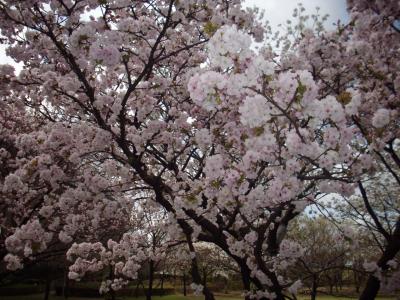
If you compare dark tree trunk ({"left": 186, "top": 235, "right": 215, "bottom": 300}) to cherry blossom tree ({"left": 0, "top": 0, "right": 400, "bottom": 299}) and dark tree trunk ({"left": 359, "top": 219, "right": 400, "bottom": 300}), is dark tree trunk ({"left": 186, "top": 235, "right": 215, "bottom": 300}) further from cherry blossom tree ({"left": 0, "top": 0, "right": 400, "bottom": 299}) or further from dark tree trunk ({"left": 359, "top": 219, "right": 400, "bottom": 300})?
dark tree trunk ({"left": 359, "top": 219, "right": 400, "bottom": 300})

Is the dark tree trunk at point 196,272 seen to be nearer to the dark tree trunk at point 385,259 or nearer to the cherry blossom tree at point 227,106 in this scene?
the cherry blossom tree at point 227,106

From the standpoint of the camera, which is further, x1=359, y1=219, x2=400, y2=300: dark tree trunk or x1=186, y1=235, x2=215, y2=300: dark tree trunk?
x1=186, y1=235, x2=215, y2=300: dark tree trunk

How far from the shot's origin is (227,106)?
5.88 metres

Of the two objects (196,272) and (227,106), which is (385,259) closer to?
(196,272)

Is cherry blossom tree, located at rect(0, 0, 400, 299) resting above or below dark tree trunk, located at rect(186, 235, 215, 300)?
above

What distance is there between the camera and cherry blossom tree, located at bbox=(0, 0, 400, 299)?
13.8ft

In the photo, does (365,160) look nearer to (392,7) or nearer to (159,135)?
(392,7)

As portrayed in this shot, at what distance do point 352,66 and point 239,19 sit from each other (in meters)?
2.29

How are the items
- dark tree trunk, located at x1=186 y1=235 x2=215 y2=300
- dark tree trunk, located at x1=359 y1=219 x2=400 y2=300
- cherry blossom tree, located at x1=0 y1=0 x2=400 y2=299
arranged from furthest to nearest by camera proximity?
dark tree trunk, located at x1=186 y1=235 x2=215 y2=300
dark tree trunk, located at x1=359 y1=219 x2=400 y2=300
cherry blossom tree, located at x1=0 y1=0 x2=400 y2=299

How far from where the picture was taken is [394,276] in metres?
6.49

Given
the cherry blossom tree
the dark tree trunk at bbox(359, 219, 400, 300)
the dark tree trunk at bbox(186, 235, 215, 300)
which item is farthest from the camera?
the dark tree trunk at bbox(186, 235, 215, 300)

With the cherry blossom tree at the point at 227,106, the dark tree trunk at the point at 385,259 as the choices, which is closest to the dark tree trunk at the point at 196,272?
the cherry blossom tree at the point at 227,106

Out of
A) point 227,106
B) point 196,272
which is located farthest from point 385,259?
point 227,106

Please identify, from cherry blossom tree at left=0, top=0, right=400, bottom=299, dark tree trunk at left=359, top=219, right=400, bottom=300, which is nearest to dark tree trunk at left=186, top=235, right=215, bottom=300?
cherry blossom tree at left=0, top=0, right=400, bottom=299
